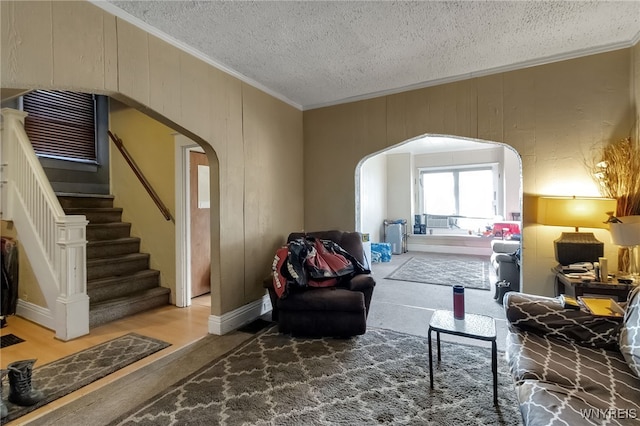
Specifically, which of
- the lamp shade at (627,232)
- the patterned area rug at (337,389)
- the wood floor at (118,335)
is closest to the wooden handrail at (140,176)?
the wood floor at (118,335)

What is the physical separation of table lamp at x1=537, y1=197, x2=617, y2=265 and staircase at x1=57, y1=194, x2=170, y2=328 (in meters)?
4.17

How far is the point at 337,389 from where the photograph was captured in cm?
199

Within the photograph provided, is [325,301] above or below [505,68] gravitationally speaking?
below

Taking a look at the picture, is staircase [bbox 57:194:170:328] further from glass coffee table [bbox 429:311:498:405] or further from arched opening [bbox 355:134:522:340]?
arched opening [bbox 355:134:522:340]

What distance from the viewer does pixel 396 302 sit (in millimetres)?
3793

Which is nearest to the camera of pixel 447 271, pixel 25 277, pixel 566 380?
pixel 566 380

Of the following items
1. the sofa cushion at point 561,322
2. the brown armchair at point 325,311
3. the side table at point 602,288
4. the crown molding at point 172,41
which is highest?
the crown molding at point 172,41

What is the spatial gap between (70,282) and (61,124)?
3015 mm

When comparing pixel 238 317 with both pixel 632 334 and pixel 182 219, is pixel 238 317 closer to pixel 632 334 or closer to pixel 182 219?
pixel 182 219

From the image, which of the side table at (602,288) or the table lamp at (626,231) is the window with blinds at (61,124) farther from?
the table lamp at (626,231)

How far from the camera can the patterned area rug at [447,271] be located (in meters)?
4.77

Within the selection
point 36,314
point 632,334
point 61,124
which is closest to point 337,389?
point 632,334

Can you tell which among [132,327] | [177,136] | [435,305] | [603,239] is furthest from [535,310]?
[177,136]

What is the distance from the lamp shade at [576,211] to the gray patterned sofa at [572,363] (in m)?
0.91
